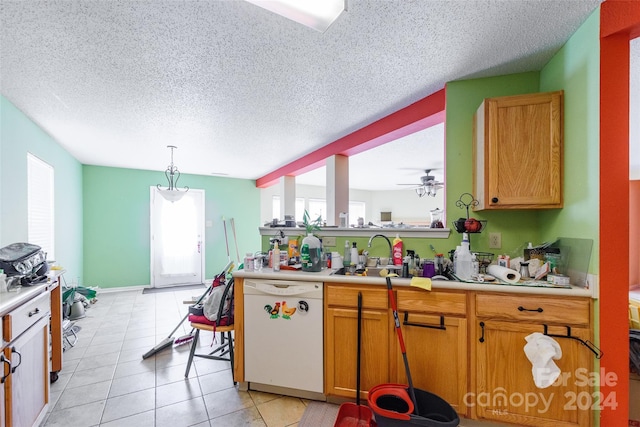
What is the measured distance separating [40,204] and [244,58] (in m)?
3.25

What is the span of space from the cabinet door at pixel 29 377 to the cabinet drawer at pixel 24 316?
35mm

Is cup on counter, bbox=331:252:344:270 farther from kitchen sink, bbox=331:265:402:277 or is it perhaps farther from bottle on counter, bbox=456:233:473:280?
bottle on counter, bbox=456:233:473:280

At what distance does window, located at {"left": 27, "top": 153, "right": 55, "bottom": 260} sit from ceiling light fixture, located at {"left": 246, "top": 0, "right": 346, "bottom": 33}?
3210mm

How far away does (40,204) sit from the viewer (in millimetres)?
3305

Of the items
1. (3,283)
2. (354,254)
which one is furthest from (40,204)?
(354,254)

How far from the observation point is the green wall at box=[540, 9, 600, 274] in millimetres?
1514

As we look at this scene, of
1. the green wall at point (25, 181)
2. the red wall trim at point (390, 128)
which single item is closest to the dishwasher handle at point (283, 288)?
the red wall trim at point (390, 128)

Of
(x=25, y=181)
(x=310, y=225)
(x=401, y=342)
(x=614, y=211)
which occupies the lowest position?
(x=401, y=342)

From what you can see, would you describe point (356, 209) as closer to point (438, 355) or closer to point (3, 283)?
point (438, 355)

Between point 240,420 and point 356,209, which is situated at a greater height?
point 356,209

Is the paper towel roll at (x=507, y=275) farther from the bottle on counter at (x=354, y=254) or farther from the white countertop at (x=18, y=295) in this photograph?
the white countertop at (x=18, y=295)

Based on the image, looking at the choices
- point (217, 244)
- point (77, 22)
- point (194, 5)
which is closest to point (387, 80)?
point (194, 5)

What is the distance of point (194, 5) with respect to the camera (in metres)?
1.42

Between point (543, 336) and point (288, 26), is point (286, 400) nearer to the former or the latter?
point (543, 336)
